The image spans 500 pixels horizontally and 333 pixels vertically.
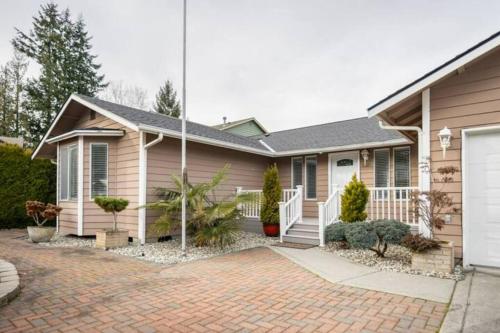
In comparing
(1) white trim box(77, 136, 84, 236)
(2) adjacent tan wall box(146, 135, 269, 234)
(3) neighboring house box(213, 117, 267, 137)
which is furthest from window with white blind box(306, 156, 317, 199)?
(3) neighboring house box(213, 117, 267, 137)

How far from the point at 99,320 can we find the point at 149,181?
16.7 feet

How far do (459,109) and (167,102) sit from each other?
101ft

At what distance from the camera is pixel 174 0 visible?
7.85 m

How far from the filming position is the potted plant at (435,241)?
4.77 meters

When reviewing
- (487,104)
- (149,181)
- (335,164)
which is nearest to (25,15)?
(149,181)

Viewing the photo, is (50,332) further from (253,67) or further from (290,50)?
(253,67)

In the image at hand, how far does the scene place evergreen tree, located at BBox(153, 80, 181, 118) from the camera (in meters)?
32.6

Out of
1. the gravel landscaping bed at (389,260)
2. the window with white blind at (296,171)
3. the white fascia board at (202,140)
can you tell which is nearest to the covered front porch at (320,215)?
the gravel landscaping bed at (389,260)

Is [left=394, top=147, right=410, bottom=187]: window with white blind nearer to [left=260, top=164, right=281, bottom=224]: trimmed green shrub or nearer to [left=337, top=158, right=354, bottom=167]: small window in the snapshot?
[left=337, top=158, right=354, bottom=167]: small window

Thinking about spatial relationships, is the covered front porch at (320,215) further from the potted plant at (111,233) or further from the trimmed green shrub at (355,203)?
the potted plant at (111,233)

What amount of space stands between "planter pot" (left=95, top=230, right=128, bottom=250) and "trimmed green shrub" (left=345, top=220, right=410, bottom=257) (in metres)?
5.24

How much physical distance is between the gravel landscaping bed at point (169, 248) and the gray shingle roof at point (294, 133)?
301cm

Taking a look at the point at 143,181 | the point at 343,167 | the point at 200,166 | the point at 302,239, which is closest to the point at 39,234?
the point at 143,181

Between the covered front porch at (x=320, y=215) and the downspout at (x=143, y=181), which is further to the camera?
the downspout at (x=143, y=181)
